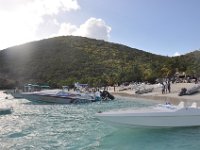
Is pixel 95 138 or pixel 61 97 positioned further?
pixel 61 97

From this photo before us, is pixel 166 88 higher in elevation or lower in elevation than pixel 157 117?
higher

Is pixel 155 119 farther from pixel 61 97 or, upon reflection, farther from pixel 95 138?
pixel 61 97

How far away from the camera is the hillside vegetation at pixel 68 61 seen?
132 metres

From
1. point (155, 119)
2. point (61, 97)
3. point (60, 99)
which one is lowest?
point (155, 119)

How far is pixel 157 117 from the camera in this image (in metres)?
18.9

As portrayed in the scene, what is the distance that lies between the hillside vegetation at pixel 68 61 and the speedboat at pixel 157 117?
88290 mm

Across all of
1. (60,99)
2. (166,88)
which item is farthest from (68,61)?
(60,99)

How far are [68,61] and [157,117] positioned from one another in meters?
135

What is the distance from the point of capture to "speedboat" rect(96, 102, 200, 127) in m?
18.7

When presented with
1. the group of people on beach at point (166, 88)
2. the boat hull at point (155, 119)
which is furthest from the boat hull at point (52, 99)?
the boat hull at point (155, 119)

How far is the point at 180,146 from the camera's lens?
54.0 feet

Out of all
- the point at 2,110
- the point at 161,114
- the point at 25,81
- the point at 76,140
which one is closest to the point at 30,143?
the point at 76,140

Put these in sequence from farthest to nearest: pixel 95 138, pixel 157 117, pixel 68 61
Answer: pixel 68 61
pixel 157 117
pixel 95 138

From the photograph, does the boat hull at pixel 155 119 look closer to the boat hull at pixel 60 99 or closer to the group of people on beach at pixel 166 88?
the boat hull at pixel 60 99
